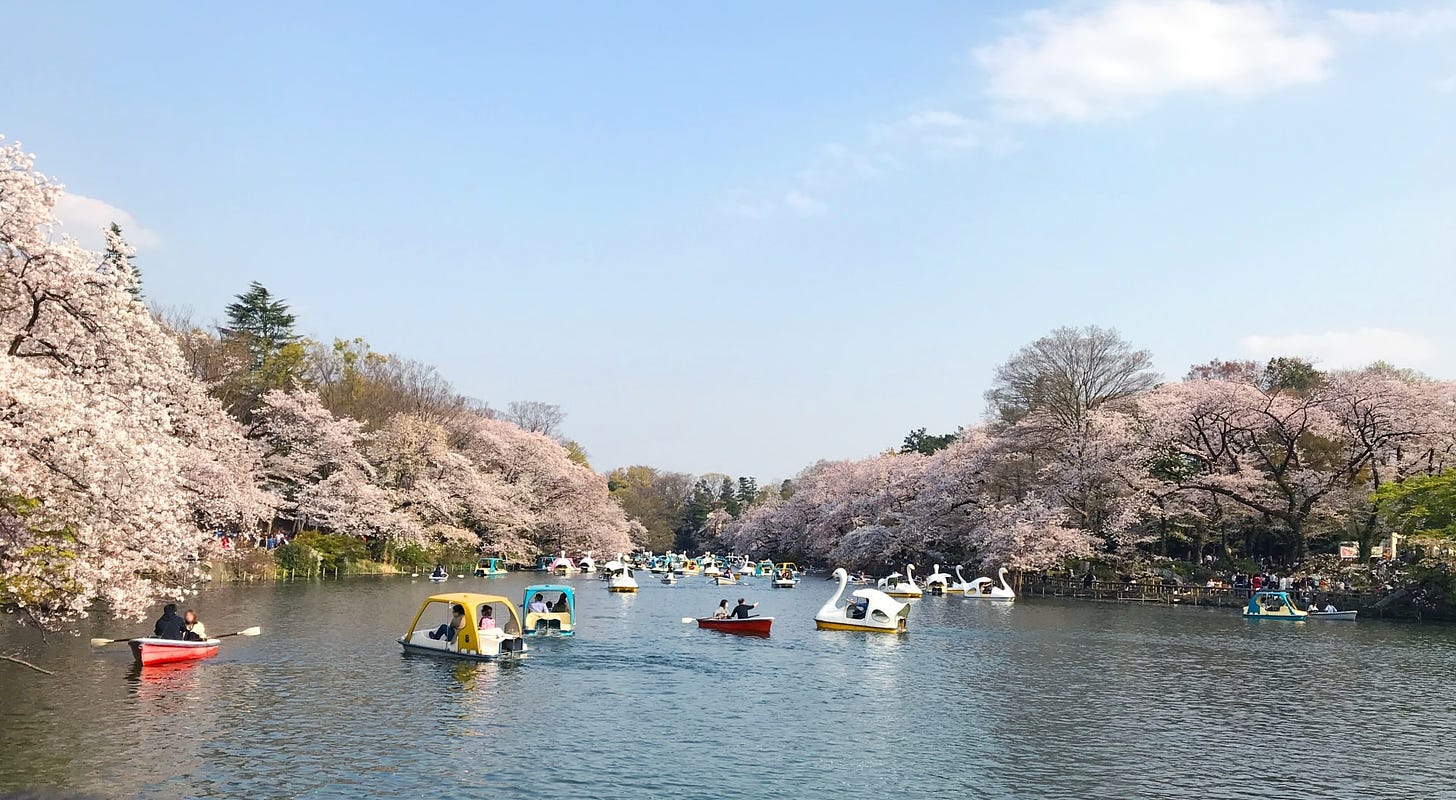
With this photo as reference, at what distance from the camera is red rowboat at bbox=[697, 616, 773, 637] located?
3947cm

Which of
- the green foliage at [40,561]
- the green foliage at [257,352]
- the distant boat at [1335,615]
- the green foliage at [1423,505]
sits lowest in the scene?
the distant boat at [1335,615]

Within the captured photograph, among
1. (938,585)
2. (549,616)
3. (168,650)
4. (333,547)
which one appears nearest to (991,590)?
(938,585)

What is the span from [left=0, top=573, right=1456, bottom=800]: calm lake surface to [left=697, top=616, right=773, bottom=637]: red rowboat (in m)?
0.98

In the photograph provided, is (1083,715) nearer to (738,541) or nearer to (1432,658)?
(1432,658)

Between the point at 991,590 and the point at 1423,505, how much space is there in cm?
2328

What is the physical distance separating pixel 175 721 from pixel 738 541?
362ft

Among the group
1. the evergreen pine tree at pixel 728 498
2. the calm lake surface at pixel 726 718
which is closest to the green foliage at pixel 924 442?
the evergreen pine tree at pixel 728 498

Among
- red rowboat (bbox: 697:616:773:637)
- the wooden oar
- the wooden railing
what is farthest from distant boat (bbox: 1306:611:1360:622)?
the wooden oar

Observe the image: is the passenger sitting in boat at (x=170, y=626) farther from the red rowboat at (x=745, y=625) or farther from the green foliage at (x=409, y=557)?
the green foliage at (x=409, y=557)

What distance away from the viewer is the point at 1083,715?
80.8ft

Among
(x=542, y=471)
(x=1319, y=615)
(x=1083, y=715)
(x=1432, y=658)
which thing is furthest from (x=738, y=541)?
(x=1083, y=715)

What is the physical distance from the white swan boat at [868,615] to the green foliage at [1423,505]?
26.7m

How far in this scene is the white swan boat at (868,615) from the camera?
40844mm

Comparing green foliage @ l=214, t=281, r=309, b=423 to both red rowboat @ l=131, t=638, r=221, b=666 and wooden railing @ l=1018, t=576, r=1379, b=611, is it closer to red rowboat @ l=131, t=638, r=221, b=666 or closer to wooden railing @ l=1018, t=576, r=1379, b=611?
red rowboat @ l=131, t=638, r=221, b=666
